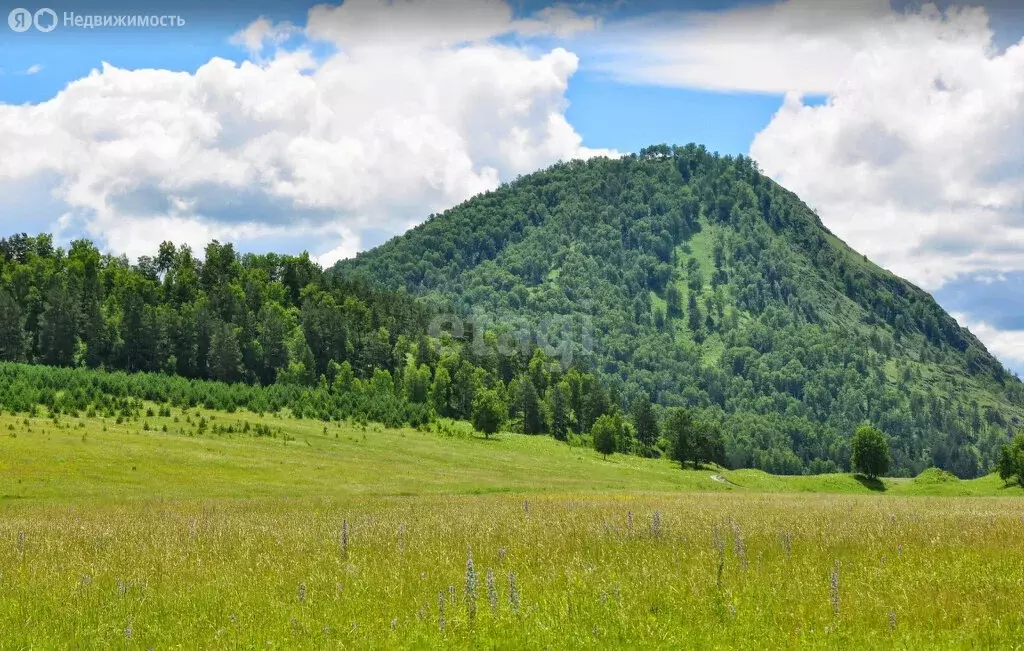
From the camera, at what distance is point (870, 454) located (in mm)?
110500

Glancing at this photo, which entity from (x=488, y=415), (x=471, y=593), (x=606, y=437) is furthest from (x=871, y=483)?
(x=471, y=593)

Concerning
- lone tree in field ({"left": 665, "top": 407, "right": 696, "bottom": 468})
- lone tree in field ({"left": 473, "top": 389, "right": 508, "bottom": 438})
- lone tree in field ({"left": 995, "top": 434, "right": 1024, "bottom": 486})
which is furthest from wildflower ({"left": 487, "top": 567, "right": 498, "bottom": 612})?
lone tree in field ({"left": 665, "top": 407, "right": 696, "bottom": 468})

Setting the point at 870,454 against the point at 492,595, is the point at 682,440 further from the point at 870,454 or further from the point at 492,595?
the point at 492,595

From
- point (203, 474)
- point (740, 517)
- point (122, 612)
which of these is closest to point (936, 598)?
point (740, 517)

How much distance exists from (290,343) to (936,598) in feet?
539

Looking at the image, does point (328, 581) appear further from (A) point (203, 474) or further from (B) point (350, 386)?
(B) point (350, 386)

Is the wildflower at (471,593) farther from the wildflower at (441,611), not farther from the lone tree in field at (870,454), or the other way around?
the lone tree in field at (870,454)

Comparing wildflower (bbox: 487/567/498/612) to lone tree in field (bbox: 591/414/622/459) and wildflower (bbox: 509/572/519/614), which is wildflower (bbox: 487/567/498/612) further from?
lone tree in field (bbox: 591/414/622/459)

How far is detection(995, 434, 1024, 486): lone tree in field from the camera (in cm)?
9501

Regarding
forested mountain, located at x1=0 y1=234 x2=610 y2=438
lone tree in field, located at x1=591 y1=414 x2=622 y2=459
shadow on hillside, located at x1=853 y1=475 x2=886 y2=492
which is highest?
forested mountain, located at x1=0 y1=234 x2=610 y2=438

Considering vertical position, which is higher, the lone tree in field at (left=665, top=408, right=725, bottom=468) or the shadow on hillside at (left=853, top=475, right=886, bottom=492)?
the lone tree in field at (left=665, top=408, right=725, bottom=468)

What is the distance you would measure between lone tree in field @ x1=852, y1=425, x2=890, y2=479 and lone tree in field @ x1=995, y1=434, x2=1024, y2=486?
45.1 feet

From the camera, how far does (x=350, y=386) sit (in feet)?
524

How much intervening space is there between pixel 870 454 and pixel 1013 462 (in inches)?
681
